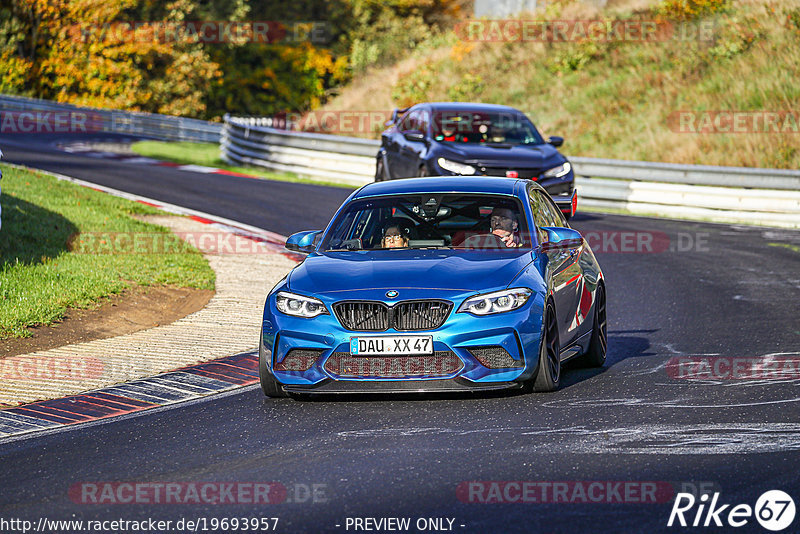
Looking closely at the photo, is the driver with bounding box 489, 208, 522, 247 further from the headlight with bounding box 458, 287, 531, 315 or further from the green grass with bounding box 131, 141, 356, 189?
the green grass with bounding box 131, 141, 356, 189

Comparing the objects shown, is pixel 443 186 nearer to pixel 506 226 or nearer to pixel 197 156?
pixel 506 226

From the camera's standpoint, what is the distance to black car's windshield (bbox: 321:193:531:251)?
378 inches

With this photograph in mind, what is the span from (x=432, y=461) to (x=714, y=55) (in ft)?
99.6

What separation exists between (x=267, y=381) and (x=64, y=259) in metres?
6.61

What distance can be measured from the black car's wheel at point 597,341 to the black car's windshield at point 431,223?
A: 1.06 meters

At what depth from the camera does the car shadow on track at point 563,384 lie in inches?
344

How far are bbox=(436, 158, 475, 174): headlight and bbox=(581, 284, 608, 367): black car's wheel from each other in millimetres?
8448

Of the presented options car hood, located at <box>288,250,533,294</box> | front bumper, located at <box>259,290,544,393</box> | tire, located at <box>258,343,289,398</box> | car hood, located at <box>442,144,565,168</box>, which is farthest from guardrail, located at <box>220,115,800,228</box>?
tire, located at <box>258,343,289,398</box>

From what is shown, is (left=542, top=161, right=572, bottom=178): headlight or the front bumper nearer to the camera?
the front bumper

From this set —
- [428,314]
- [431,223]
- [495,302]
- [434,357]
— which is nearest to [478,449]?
[434,357]

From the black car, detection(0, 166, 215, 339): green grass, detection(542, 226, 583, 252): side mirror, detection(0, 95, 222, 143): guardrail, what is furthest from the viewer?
detection(0, 95, 222, 143): guardrail

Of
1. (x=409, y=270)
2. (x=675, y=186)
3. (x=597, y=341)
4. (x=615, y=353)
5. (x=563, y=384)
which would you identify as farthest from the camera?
(x=675, y=186)

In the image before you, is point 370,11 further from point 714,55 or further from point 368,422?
point 368,422

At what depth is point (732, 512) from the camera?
5.63 meters
